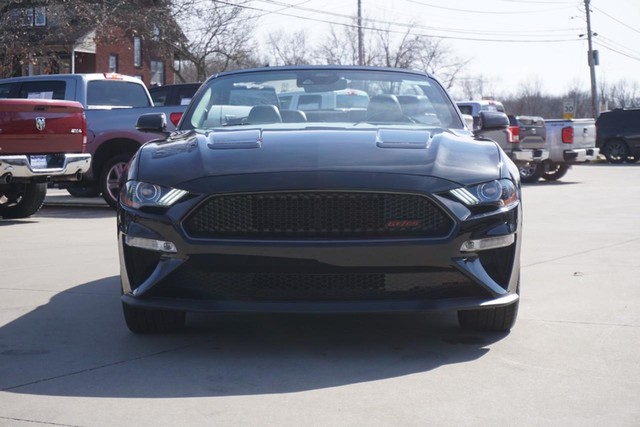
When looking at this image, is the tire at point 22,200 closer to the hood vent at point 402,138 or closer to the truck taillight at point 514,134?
the hood vent at point 402,138

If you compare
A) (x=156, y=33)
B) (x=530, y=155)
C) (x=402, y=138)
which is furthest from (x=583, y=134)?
(x=402, y=138)

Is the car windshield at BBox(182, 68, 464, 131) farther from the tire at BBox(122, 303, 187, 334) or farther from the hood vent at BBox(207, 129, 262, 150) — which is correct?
the tire at BBox(122, 303, 187, 334)

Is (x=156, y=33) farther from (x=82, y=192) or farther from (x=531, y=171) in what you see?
(x=82, y=192)

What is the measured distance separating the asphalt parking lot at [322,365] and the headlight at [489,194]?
2.45ft

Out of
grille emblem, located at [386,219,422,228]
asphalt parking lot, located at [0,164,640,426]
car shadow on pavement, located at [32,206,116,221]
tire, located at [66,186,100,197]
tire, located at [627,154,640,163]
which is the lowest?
asphalt parking lot, located at [0,164,640,426]

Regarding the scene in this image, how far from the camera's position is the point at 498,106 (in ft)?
91.0

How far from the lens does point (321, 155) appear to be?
5.14 meters

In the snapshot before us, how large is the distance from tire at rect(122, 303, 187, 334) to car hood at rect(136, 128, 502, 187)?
0.73 metres

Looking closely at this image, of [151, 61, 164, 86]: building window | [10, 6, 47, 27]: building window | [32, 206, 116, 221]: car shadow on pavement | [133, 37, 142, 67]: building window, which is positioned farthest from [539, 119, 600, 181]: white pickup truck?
[151, 61, 164, 86]: building window

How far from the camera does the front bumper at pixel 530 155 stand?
21328mm

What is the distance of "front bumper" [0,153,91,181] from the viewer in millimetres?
12109

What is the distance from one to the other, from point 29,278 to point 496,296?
4.10 metres

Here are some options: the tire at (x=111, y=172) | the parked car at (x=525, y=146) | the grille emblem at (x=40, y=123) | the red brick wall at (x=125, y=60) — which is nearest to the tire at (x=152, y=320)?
the grille emblem at (x=40, y=123)

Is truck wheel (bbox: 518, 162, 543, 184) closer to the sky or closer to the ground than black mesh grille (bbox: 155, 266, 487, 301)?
closer to the sky
